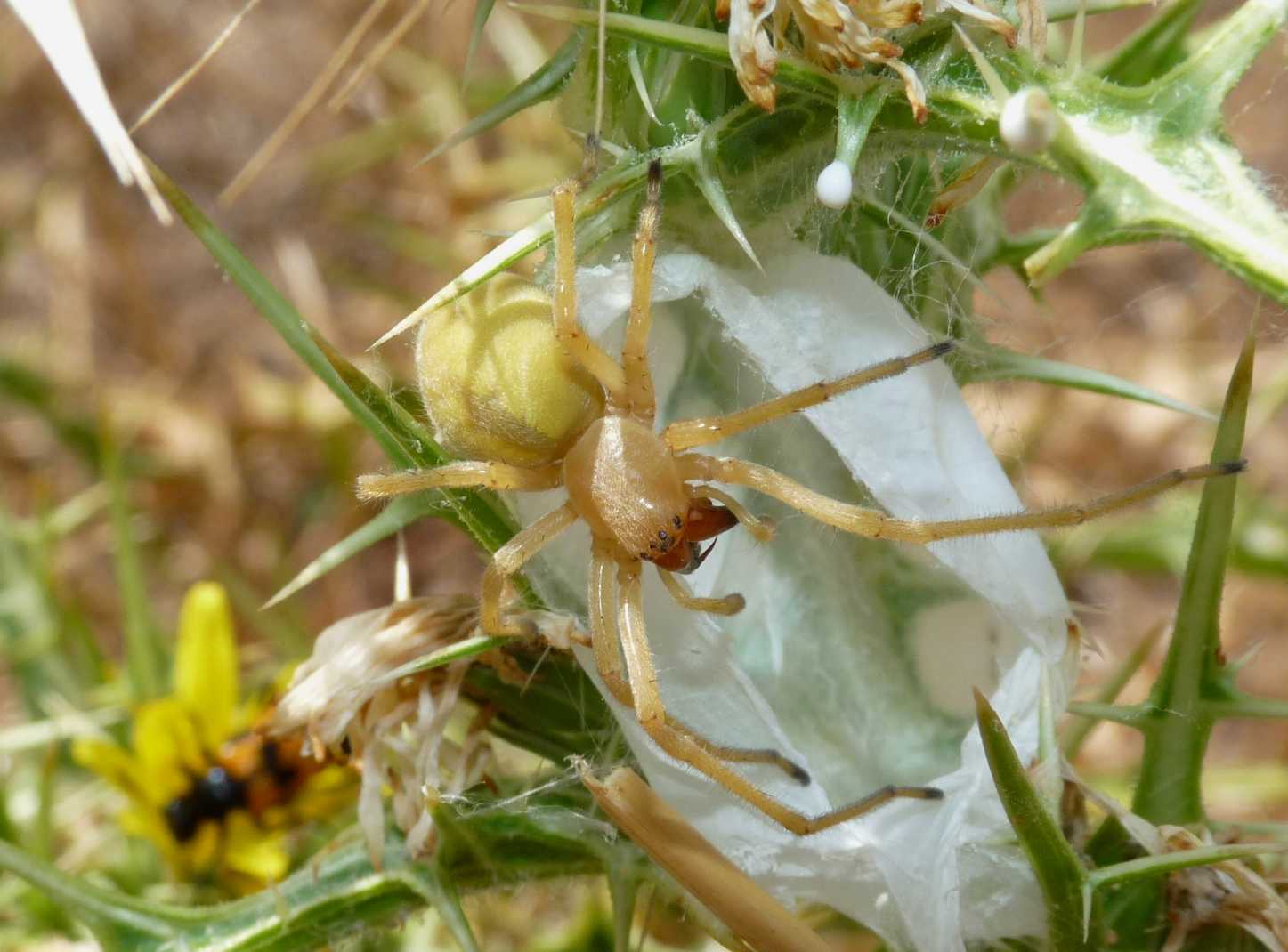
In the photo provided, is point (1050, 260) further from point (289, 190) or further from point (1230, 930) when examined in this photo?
point (289, 190)

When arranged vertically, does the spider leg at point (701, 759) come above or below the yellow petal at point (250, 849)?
above

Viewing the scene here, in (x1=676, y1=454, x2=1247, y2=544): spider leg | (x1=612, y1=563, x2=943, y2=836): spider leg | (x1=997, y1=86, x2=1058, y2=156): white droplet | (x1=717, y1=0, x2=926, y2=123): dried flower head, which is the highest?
(x1=717, y1=0, x2=926, y2=123): dried flower head

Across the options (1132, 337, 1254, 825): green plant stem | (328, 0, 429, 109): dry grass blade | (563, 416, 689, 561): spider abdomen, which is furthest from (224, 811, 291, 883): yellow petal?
(1132, 337, 1254, 825): green plant stem

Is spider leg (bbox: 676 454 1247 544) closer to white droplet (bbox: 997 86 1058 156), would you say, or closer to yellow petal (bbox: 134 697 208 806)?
white droplet (bbox: 997 86 1058 156)

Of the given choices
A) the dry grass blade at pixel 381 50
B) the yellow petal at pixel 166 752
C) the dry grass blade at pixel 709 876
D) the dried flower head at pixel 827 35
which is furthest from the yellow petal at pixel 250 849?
the dried flower head at pixel 827 35

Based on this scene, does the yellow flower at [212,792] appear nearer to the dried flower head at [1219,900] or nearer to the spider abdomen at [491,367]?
the spider abdomen at [491,367]

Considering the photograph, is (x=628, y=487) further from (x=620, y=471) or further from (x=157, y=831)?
(x=157, y=831)
